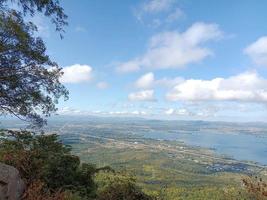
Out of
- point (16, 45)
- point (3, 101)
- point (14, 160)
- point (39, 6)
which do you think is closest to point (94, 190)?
point (14, 160)

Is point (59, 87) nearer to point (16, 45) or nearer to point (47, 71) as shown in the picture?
point (47, 71)

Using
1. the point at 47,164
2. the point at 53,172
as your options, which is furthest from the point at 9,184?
the point at 53,172

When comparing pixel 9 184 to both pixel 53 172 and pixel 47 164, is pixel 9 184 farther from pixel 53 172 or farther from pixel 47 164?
pixel 53 172

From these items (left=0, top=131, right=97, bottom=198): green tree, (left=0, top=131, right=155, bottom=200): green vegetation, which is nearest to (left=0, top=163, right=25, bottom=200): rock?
(left=0, top=131, right=155, bottom=200): green vegetation

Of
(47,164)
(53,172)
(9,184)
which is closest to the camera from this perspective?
(9,184)

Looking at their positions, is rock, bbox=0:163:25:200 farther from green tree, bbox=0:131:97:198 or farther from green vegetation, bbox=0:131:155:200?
green tree, bbox=0:131:97:198

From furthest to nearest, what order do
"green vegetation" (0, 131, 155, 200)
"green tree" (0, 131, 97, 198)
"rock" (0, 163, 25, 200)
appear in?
1. "green tree" (0, 131, 97, 198)
2. "green vegetation" (0, 131, 155, 200)
3. "rock" (0, 163, 25, 200)

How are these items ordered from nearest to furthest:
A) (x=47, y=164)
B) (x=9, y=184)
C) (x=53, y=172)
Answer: (x=9, y=184)
(x=47, y=164)
(x=53, y=172)

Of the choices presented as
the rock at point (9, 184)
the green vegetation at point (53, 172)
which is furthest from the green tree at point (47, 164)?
the rock at point (9, 184)

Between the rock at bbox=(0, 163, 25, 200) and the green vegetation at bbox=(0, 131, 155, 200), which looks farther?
the green vegetation at bbox=(0, 131, 155, 200)
